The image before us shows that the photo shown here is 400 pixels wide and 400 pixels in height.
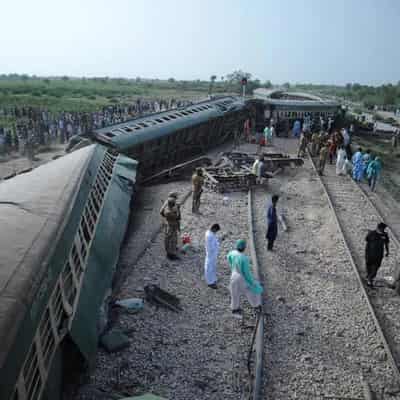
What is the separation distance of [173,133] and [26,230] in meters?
13.4

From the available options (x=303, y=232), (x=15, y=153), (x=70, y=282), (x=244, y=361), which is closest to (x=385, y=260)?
(x=303, y=232)

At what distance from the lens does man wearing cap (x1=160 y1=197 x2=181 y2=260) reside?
866cm

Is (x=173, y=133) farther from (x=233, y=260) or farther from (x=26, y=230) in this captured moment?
(x=26, y=230)

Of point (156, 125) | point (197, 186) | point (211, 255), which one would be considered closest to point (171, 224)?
point (211, 255)

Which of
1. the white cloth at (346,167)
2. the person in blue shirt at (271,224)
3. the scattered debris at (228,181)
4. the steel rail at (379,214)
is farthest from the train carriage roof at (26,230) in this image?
the white cloth at (346,167)

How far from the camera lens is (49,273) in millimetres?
4141

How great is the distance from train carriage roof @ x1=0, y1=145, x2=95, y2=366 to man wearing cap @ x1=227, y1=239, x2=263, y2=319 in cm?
276

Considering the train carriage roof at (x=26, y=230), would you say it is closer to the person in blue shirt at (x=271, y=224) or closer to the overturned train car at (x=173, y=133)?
the person in blue shirt at (x=271, y=224)

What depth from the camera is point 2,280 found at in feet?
11.6

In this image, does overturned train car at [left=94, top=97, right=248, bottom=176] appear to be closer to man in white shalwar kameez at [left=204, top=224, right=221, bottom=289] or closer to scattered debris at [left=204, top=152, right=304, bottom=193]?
scattered debris at [left=204, top=152, right=304, bottom=193]

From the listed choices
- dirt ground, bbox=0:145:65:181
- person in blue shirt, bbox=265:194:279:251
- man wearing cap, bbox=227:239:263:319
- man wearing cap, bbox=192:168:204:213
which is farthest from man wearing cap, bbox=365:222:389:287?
dirt ground, bbox=0:145:65:181

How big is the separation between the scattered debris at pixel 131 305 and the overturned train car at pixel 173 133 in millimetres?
7427

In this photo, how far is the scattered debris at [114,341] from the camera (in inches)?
236

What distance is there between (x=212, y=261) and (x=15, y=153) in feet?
58.2
